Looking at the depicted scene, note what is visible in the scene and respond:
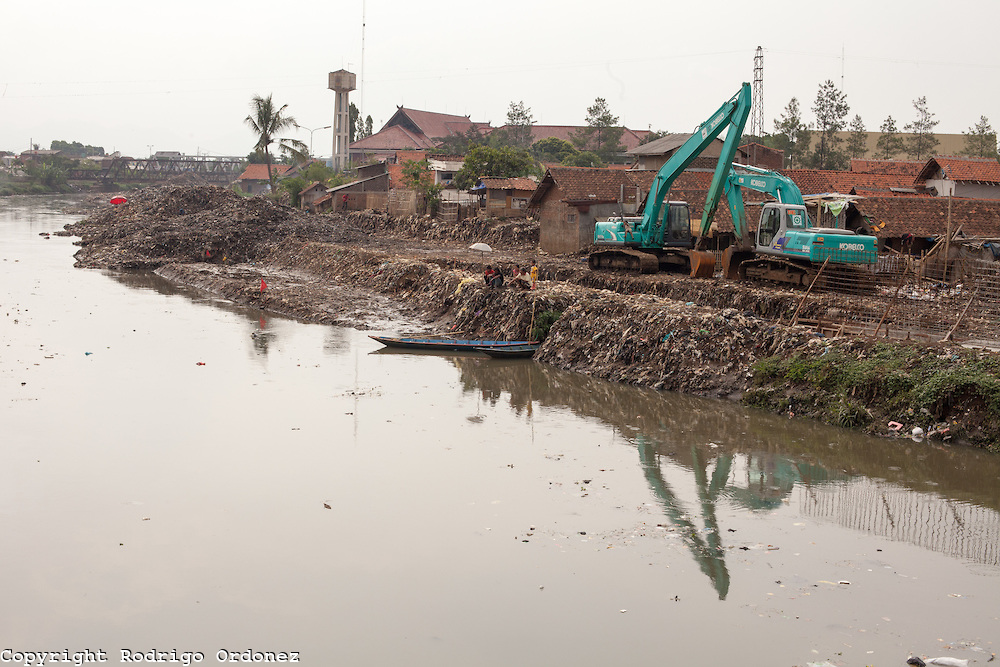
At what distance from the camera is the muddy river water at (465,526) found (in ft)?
24.1

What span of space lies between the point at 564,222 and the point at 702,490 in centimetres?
2072

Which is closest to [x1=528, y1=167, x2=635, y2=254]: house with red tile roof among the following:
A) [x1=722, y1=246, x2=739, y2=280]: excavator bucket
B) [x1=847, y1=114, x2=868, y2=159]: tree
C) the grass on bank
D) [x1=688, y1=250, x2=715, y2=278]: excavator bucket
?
[x1=688, y1=250, x2=715, y2=278]: excavator bucket

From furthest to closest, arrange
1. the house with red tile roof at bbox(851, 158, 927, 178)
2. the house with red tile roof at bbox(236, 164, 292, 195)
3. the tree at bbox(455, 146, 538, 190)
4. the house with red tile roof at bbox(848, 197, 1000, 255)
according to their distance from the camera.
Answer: the house with red tile roof at bbox(236, 164, 292, 195)
the tree at bbox(455, 146, 538, 190)
the house with red tile roof at bbox(851, 158, 927, 178)
the house with red tile roof at bbox(848, 197, 1000, 255)

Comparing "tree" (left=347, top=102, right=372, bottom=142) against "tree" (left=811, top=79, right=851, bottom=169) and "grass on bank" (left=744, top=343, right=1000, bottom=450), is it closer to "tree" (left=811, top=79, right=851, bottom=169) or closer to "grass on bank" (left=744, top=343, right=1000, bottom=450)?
"tree" (left=811, top=79, right=851, bottom=169)

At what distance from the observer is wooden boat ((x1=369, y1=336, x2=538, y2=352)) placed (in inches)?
741

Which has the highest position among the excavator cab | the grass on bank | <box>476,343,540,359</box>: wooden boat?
the excavator cab

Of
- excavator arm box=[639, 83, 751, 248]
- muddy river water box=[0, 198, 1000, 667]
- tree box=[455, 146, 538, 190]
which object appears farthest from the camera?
tree box=[455, 146, 538, 190]

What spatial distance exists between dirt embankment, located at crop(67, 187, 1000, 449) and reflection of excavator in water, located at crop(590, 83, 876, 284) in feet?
3.16

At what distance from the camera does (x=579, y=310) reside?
18.7 meters

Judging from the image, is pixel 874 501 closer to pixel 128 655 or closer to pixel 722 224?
pixel 128 655

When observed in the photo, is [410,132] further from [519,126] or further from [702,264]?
[702,264]

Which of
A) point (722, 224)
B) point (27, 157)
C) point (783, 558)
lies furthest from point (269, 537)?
point (27, 157)

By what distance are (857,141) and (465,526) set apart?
57.5m

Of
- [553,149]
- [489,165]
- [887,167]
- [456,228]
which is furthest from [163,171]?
[887,167]
